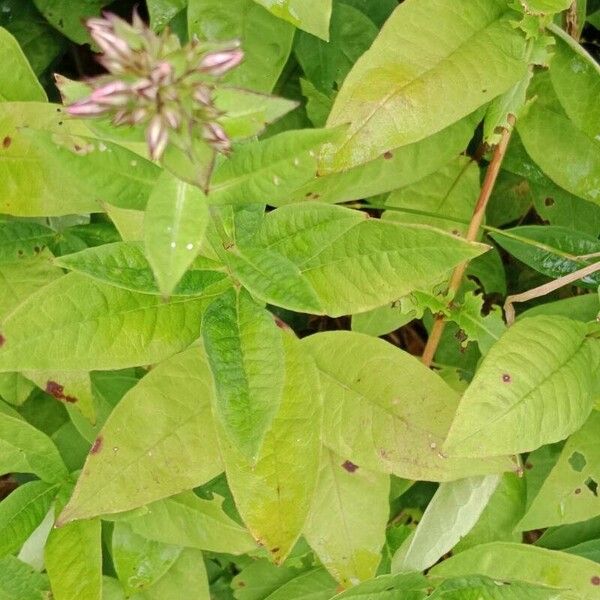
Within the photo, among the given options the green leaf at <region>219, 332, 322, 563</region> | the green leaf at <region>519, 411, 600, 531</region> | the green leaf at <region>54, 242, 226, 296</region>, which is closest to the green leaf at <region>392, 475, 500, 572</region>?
the green leaf at <region>519, 411, 600, 531</region>

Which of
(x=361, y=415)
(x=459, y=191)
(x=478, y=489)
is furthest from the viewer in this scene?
(x=459, y=191)

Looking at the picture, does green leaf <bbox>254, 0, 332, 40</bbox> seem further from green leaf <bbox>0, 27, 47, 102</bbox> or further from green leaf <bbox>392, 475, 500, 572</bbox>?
green leaf <bbox>392, 475, 500, 572</bbox>

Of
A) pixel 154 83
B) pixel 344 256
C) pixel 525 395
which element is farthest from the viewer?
pixel 525 395

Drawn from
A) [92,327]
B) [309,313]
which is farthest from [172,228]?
[309,313]

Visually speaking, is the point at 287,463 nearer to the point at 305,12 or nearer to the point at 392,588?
the point at 392,588

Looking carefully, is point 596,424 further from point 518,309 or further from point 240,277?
point 240,277

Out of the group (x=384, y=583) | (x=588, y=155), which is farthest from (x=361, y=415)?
(x=588, y=155)

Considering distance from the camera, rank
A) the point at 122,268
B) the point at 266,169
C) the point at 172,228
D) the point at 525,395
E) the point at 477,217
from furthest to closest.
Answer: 1. the point at 477,217
2. the point at 525,395
3. the point at 122,268
4. the point at 266,169
5. the point at 172,228
